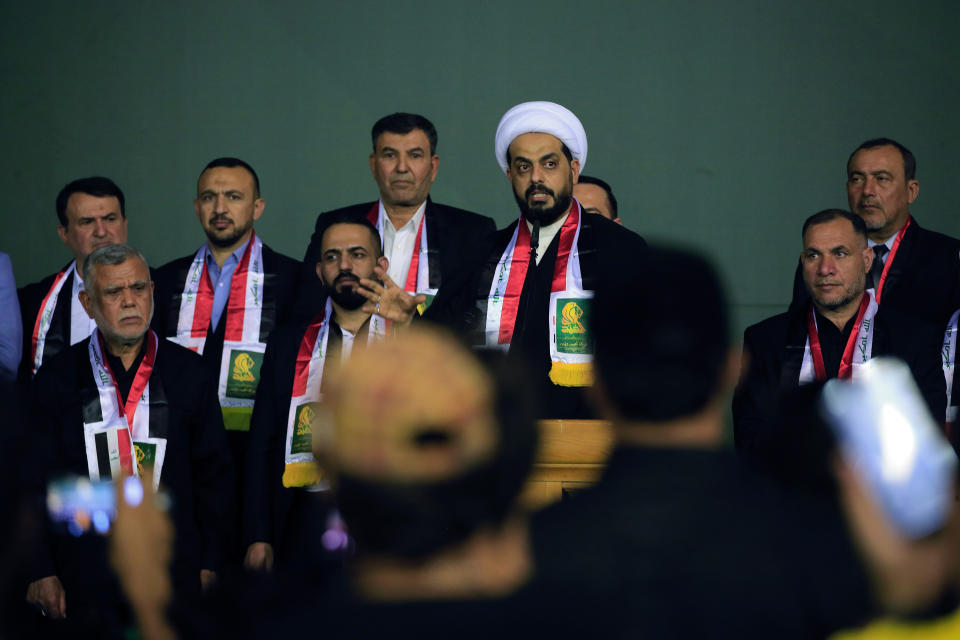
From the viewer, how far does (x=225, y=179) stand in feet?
14.3

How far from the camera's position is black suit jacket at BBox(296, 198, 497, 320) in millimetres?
4266

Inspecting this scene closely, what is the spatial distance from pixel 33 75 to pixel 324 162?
1589 mm

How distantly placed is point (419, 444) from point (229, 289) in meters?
3.41

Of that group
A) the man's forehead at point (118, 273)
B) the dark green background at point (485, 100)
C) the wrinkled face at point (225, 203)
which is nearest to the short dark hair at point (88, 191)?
the wrinkled face at point (225, 203)

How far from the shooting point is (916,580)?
123cm

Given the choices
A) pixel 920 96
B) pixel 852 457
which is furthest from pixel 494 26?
pixel 852 457

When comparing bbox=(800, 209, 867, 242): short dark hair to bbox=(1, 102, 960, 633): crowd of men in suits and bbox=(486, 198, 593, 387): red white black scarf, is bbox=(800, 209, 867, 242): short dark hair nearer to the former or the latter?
bbox=(1, 102, 960, 633): crowd of men in suits

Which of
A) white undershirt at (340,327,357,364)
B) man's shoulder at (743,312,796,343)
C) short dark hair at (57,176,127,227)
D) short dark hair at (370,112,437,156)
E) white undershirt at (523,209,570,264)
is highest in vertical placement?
short dark hair at (370,112,437,156)

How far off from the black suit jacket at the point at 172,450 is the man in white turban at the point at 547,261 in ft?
2.77

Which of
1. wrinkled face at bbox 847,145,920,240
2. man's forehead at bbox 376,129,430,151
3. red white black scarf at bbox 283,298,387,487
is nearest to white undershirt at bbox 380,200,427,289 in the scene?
man's forehead at bbox 376,129,430,151

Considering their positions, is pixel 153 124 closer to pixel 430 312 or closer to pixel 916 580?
pixel 430 312

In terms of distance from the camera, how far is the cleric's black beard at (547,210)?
152 inches

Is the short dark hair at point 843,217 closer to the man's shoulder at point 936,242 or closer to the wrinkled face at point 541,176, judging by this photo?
the man's shoulder at point 936,242

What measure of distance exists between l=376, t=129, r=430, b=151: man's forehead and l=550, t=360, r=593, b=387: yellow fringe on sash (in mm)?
1344
